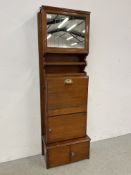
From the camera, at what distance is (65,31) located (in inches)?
69.0

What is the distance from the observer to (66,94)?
175 centimetres

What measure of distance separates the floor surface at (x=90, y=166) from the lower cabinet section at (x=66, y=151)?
6 centimetres

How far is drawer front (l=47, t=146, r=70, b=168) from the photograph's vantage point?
179 cm

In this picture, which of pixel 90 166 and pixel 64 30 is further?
pixel 90 166

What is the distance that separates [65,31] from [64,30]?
2cm

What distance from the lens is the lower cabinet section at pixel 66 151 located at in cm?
179

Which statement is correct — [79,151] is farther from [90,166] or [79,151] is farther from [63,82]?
[63,82]

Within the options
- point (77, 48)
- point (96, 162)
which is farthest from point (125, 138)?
point (77, 48)

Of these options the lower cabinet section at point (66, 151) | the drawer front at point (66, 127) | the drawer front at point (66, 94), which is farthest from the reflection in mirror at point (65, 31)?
the lower cabinet section at point (66, 151)

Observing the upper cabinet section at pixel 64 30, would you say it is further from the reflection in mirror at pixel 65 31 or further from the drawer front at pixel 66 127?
the drawer front at pixel 66 127

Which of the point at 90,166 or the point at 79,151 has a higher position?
the point at 79,151

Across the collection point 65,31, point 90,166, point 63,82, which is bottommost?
point 90,166

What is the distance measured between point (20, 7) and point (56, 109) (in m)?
1.17

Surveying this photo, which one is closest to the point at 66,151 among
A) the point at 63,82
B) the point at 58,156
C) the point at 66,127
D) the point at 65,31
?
the point at 58,156
